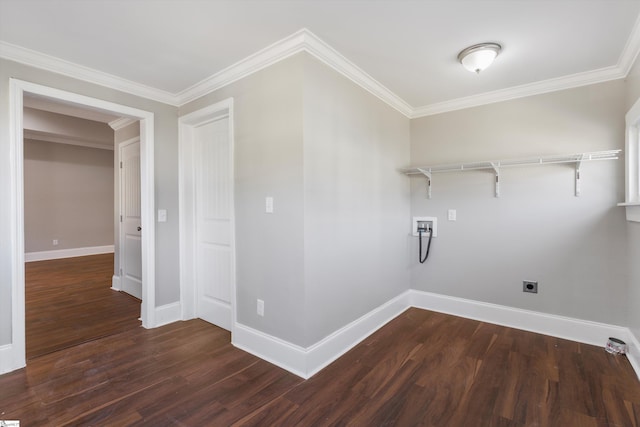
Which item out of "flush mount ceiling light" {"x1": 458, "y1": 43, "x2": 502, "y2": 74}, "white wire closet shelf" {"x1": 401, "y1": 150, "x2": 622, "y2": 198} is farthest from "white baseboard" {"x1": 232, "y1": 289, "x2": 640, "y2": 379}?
"flush mount ceiling light" {"x1": 458, "y1": 43, "x2": 502, "y2": 74}

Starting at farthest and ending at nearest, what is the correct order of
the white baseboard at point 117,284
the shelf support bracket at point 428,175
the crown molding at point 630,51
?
the white baseboard at point 117,284 → the shelf support bracket at point 428,175 → the crown molding at point 630,51

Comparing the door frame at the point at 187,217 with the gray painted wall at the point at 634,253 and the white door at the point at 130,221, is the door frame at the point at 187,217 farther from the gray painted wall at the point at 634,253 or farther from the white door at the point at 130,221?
the gray painted wall at the point at 634,253

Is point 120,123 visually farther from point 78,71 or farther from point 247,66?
point 247,66

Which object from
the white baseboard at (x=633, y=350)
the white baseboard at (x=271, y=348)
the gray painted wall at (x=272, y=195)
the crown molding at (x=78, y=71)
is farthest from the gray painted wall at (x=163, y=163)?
the white baseboard at (x=633, y=350)

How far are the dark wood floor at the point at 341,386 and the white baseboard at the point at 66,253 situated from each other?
5.57 meters

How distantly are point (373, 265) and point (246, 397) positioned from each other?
163 cm

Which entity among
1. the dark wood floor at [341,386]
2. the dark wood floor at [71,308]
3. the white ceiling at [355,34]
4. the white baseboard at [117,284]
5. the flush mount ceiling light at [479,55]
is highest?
the white ceiling at [355,34]

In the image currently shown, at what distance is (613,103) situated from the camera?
2639 mm

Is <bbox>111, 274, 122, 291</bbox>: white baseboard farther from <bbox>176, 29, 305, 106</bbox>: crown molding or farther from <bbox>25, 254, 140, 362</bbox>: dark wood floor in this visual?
<bbox>176, 29, 305, 106</bbox>: crown molding

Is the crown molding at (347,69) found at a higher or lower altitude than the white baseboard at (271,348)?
higher

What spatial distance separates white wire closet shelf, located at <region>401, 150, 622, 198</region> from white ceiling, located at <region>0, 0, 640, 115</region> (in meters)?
0.71

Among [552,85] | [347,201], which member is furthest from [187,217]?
[552,85]

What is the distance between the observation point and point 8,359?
2.22 meters

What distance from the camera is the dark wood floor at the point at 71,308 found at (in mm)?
2830
